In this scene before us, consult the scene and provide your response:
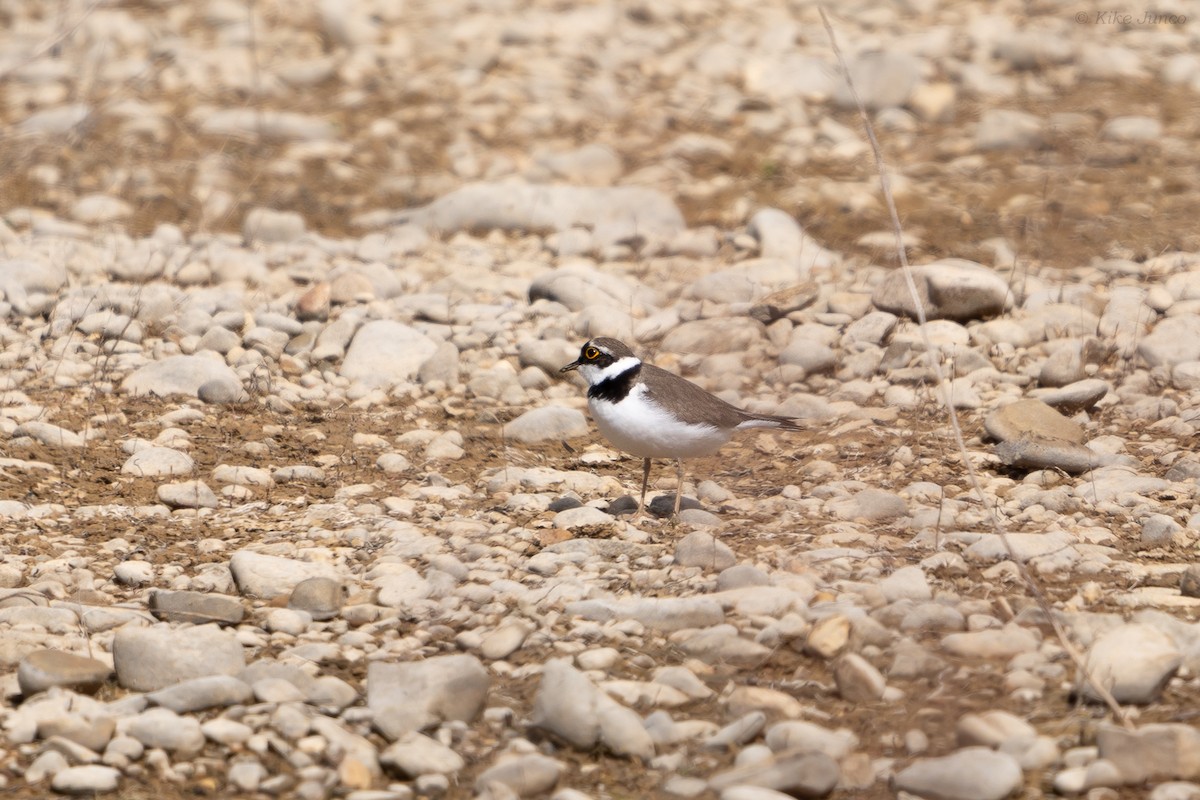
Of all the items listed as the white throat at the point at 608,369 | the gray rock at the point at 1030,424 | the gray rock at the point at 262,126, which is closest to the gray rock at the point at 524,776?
the white throat at the point at 608,369

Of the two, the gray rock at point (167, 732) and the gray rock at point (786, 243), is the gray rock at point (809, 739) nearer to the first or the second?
the gray rock at point (167, 732)

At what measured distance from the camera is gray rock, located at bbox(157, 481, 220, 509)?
648 centimetres

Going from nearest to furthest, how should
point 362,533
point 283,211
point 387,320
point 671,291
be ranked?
1. point 362,533
2. point 387,320
3. point 671,291
4. point 283,211

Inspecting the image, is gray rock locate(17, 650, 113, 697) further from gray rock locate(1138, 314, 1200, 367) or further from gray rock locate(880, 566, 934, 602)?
gray rock locate(1138, 314, 1200, 367)

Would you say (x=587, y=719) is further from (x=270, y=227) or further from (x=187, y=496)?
(x=270, y=227)

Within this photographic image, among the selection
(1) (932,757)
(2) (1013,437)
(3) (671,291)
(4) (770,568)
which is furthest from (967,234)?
(1) (932,757)

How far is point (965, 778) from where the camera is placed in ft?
14.0

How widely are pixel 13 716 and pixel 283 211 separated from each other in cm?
627

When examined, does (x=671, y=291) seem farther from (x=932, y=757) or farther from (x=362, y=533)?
(x=932, y=757)

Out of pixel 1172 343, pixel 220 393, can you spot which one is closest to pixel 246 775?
pixel 220 393

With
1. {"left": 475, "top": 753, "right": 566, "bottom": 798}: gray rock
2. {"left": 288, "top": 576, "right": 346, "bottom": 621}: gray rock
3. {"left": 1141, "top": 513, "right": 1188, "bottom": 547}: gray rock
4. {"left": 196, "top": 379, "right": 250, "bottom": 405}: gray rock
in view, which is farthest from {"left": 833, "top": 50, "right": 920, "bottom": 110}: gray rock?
{"left": 475, "top": 753, "right": 566, "bottom": 798}: gray rock

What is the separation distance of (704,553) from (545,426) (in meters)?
1.82

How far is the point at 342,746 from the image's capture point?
181 inches

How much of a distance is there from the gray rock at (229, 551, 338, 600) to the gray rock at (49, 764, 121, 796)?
1282mm
